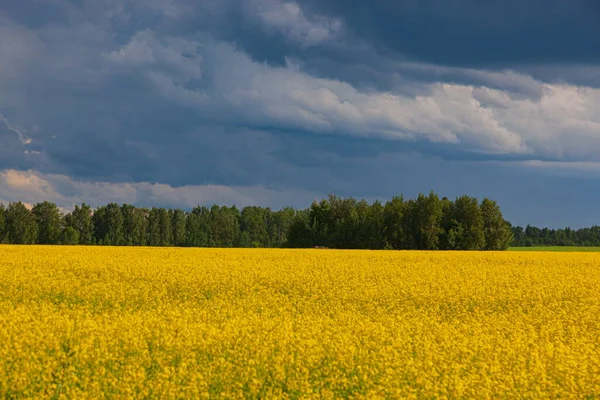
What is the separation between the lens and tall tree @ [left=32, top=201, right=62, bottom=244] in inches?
4392

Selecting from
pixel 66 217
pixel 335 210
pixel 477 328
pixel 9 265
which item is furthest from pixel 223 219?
pixel 477 328

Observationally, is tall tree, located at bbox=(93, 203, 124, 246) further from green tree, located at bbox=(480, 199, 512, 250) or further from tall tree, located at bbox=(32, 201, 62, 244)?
green tree, located at bbox=(480, 199, 512, 250)

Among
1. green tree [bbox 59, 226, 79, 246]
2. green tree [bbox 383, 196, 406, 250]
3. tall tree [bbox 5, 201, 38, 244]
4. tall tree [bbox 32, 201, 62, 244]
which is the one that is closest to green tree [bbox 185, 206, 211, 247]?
green tree [bbox 59, 226, 79, 246]

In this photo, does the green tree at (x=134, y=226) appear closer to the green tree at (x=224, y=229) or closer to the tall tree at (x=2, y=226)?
the green tree at (x=224, y=229)

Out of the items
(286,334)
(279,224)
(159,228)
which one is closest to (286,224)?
(279,224)

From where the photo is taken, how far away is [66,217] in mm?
120750

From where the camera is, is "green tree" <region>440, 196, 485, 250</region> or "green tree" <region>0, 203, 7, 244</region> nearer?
"green tree" <region>440, 196, 485, 250</region>

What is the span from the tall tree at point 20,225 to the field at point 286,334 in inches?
3611

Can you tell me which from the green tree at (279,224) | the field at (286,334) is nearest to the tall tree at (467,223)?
the field at (286,334)

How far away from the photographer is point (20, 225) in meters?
108

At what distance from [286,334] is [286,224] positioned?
143830 mm

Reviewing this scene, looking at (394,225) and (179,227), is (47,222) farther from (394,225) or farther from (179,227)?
(394,225)

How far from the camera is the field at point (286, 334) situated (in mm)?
10555

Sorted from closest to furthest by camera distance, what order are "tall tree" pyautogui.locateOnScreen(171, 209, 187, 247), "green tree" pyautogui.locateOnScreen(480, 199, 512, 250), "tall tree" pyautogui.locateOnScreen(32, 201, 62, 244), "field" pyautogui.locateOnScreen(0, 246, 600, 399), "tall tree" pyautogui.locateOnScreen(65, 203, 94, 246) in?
"field" pyautogui.locateOnScreen(0, 246, 600, 399) < "green tree" pyautogui.locateOnScreen(480, 199, 512, 250) < "tall tree" pyautogui.locateOnScreen(32, 201, 62, 244) < "tall tree" pyautogui.locateOnScreen(65, 203, 94, 246) < "tall tree" pyautogui.locateOnScreen(171, 209, 187, 247)
